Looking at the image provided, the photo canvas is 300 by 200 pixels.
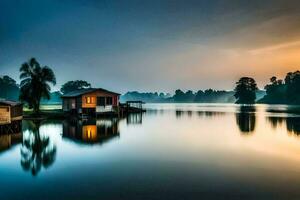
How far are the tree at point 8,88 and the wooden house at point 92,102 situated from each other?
92700 millimetres

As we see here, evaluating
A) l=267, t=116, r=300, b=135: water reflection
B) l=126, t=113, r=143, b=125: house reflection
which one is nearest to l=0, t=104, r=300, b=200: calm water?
l=267, t=116, r=300, b=135: water reflection

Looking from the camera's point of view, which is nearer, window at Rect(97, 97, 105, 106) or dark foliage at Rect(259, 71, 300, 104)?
window at Rect(97, 97, 105, 106)

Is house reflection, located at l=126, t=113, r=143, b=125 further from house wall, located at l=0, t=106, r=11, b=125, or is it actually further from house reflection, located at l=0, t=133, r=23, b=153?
house reflection, located at l=0, t=133, r=23, b=153

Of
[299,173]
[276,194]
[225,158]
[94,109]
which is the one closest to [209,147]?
[225,158]

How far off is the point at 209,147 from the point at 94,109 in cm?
3976

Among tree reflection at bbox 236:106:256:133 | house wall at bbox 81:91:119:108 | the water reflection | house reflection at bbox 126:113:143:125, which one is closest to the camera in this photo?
the water reflection

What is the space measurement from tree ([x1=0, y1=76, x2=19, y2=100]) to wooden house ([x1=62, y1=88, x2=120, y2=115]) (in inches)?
3650

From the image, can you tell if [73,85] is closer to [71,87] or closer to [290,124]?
[71,87]

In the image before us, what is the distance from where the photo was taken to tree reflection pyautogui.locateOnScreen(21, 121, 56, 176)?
17922 millimetres

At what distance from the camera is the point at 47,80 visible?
60344 millimetres

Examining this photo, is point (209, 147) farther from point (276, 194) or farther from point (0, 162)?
point (0, 162)

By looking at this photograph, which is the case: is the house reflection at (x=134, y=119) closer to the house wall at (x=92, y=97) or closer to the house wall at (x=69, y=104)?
the house wall at (x=92, y=97)

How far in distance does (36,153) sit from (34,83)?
132ft

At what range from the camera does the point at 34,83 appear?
58.5m
